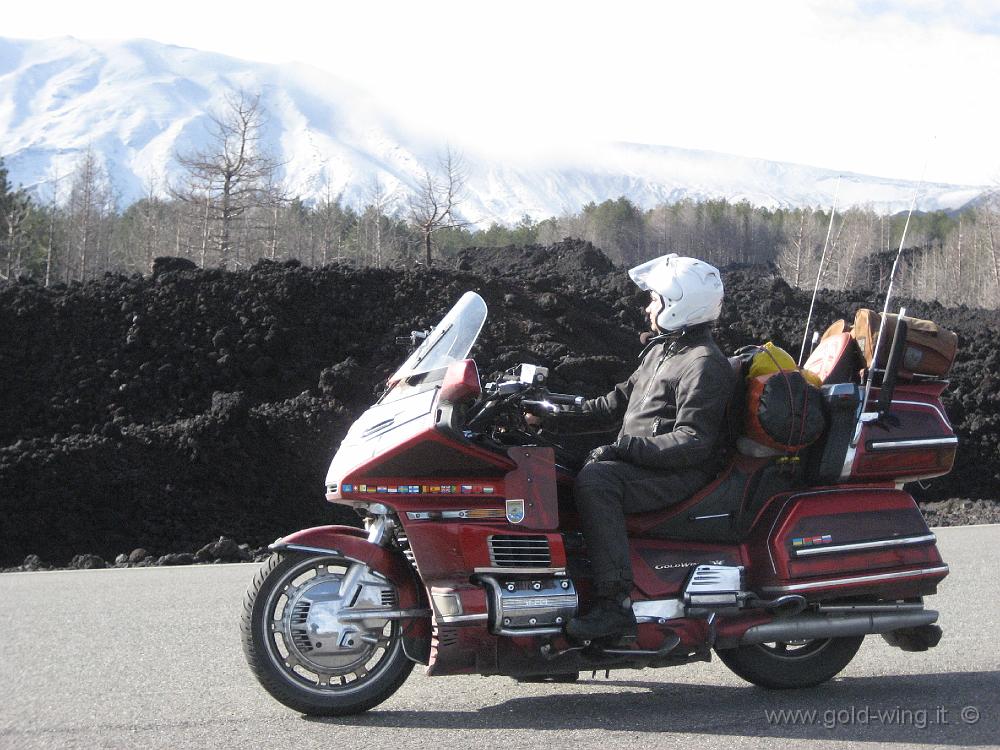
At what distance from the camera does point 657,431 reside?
5.69m

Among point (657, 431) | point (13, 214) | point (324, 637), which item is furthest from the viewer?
point (13, 214)

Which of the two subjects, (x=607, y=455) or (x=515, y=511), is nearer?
(x=515, y=511)

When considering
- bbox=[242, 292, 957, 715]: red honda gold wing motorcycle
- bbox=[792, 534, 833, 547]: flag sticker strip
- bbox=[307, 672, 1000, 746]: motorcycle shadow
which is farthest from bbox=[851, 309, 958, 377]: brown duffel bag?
bbox=[307, 672, 1000, 746]: motorcycle shadow

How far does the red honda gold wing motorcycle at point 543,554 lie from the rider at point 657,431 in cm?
12

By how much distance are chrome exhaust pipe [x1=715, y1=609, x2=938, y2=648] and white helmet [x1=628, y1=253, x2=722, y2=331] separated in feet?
4.97

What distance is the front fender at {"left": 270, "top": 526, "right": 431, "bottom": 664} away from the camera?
5242mm

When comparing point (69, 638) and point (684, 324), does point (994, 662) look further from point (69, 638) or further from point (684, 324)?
point (69, 638)

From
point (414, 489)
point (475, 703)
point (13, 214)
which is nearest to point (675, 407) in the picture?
point (414, 489)

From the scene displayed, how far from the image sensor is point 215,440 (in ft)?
53.4

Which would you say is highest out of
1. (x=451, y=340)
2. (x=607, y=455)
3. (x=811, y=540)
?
(x=451, y=340)

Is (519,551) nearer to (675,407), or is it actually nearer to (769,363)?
(675,407)

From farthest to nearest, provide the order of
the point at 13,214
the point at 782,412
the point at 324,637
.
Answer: the point at 13,214 < the point at 782,412 < the point at 324,637

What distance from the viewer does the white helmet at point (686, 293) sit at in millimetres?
5789

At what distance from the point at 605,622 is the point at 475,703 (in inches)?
30.1
